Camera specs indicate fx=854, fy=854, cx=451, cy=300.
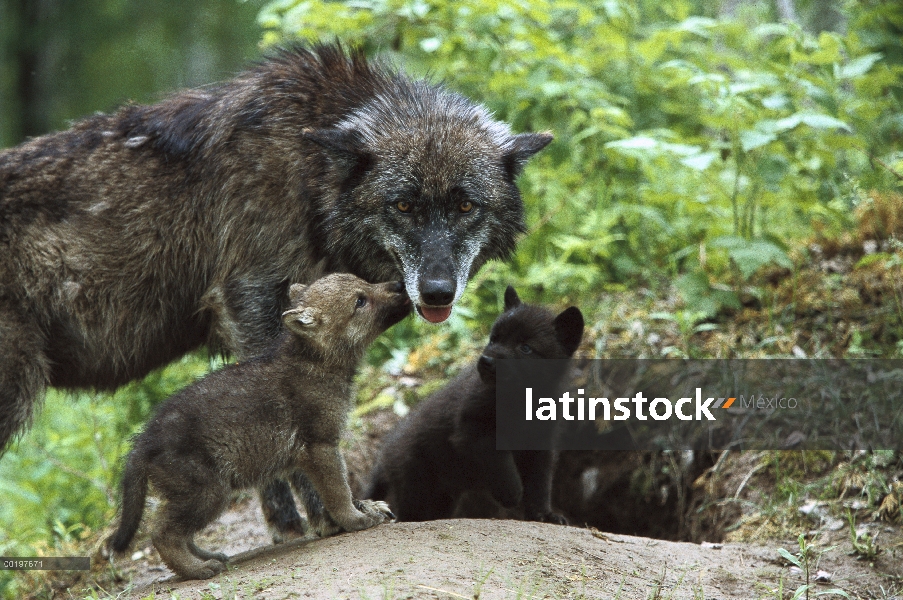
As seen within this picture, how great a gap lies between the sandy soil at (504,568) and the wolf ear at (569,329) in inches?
44.3

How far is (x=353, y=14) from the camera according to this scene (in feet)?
23.5

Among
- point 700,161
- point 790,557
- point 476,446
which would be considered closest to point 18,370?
point 476,446

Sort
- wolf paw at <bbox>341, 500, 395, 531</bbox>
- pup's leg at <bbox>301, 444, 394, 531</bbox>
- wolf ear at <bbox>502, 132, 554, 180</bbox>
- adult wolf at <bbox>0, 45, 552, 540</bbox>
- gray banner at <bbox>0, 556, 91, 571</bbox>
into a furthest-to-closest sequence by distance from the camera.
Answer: gray banner at <bbox>0, 556, 91, 571</bbox>, wolf ear at <bbox>502, 132, 554, 180</bbox>, adult wolf at <bbox>0, 45, 552, 540</bbox>, wolf paw at <bbox>341, 500, 395, 531</bbox>, pup's leg at <bbox>301, 444, 394, 531</bbox>

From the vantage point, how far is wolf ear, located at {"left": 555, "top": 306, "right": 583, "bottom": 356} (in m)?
5.19

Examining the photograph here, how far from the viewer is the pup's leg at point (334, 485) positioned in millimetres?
4273

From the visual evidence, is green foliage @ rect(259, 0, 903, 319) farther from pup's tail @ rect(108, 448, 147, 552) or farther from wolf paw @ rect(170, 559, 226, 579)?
wolf paw @ rect(170, 559, 226, 579)

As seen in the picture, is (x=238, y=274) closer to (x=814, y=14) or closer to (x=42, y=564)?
(x=42, y=564)

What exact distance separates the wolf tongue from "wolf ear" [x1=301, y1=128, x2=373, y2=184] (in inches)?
34.0

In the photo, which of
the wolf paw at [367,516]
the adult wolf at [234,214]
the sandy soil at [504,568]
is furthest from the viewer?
the adult wolf at [234,214]

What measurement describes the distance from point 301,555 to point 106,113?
3.24 m

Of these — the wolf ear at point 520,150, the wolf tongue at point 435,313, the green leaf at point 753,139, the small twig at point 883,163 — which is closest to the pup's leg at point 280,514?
the wolf tongue at point 435,313

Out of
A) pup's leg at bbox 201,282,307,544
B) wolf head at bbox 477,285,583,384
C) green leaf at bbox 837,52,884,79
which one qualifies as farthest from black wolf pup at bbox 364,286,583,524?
green leaf at bbox 837,52,884,79

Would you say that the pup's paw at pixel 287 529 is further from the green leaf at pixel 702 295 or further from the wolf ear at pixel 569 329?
the green leaf at pixel 702 295

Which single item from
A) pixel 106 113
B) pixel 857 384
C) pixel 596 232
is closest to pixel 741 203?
pixel 596 232
